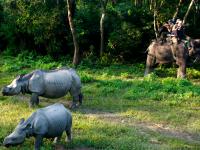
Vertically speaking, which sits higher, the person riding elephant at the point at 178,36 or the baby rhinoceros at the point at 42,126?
Result: the person riding elephant at the point at 178,36

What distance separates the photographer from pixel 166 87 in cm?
1585

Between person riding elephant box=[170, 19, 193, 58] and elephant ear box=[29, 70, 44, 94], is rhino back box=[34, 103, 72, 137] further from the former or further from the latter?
person riding elephant box=[170, 19, 193, 58]

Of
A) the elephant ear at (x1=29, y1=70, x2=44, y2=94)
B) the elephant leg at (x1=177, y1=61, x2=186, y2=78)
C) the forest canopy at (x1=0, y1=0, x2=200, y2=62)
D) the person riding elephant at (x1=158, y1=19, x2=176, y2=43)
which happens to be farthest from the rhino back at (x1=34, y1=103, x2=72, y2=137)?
the forest canopy at (x1=0, y1=0, x2=200, y2=62)

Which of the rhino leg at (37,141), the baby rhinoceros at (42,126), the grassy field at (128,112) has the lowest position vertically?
the grassy field at (128,112)

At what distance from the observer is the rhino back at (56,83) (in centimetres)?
1322

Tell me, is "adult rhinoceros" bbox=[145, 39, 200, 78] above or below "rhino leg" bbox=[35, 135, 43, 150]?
above

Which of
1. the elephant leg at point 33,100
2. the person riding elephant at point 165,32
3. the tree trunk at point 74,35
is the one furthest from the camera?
the tree trunk at point 74,35

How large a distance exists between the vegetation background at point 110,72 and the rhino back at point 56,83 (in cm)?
60

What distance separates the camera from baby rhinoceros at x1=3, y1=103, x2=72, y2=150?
29.7 ft

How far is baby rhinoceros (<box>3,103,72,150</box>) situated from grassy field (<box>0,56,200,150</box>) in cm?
34

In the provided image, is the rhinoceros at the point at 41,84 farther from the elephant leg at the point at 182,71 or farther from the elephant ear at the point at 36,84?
Answer: the elephant leg at the point at 182,71

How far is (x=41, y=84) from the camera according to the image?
13.2 metres

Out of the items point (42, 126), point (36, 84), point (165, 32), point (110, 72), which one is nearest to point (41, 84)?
point (36, 84)

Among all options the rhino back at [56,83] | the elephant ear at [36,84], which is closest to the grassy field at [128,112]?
the elephant ear at [36,84]
